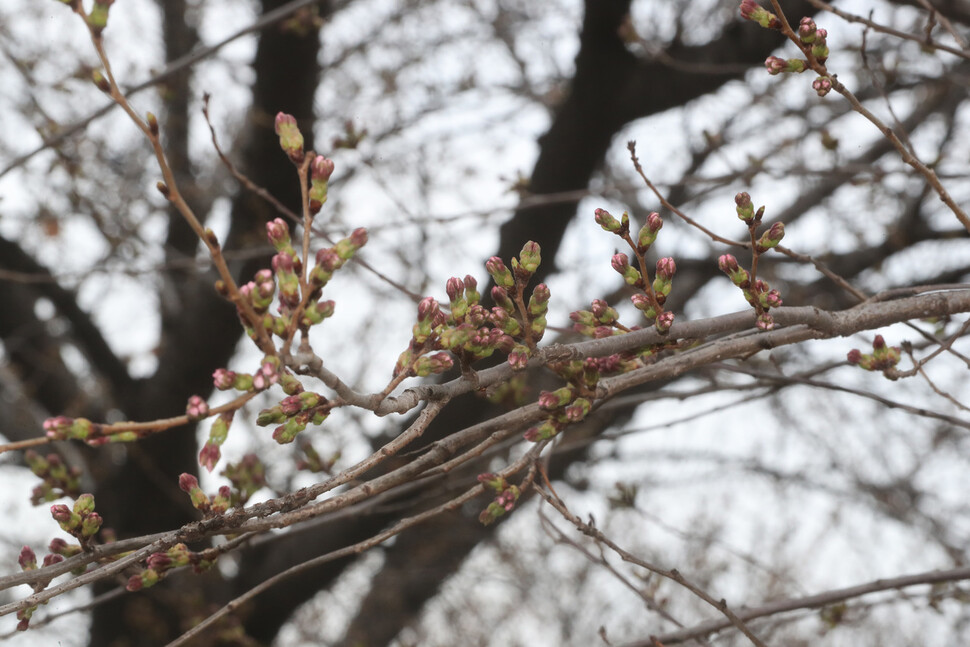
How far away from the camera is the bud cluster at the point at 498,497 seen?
157cm

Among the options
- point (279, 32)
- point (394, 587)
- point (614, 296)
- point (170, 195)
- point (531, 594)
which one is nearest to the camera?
point (170, 195)

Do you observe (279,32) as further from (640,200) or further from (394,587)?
(394,587)

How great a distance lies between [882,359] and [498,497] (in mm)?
872

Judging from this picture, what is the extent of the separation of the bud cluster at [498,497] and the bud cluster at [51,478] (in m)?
1.17

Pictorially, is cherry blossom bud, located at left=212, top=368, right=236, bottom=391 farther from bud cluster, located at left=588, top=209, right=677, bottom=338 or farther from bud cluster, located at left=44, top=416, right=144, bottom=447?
bud cluster, located at left=588, top=209, right=677, bottom=338

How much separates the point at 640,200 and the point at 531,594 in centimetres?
577

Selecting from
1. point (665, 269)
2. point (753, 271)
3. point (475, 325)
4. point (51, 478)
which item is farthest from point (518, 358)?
point (51, 478)

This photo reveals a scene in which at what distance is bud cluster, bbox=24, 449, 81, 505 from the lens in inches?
80.3

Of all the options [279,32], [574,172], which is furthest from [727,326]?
[279,32]

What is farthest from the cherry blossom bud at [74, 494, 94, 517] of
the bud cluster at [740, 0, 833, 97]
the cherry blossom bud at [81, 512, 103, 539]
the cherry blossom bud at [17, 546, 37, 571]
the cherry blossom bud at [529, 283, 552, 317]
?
the bud cluster at [740, 0, 833, 97]

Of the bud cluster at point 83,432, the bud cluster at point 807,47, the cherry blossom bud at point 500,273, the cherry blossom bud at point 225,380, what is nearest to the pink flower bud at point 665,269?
the cherry blossom bud at point 500,273

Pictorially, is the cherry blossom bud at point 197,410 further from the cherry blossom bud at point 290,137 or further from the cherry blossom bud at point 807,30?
the cherry blossom bud at point 807,30

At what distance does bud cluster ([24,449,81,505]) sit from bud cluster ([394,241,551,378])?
4.37ft

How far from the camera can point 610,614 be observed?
9.42 meters
